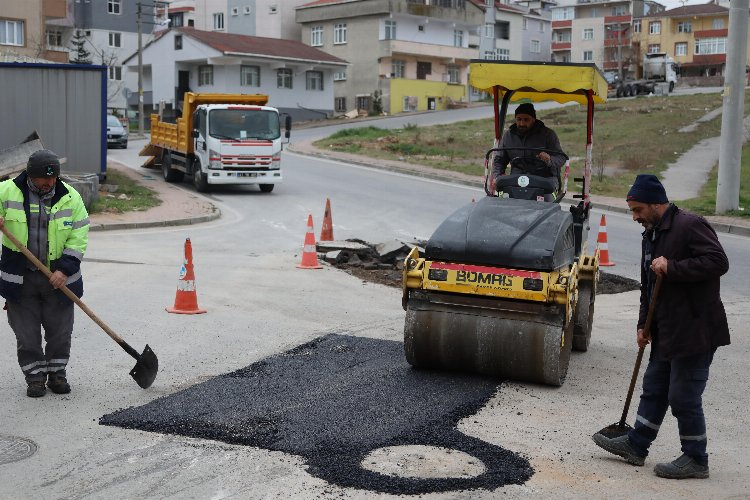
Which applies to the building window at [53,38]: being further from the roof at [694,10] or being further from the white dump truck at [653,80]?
the roof at [694,10]

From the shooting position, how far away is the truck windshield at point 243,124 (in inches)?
949

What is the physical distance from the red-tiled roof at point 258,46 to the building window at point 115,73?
11.5 meters

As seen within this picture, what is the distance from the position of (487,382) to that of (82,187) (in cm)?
1393

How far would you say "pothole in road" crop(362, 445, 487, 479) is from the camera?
548 centimetres

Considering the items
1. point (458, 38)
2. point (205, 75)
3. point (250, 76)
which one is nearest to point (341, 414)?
point (250, 76)

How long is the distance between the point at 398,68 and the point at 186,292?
2356 inches

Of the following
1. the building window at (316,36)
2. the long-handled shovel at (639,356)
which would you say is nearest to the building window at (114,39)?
the building window at (316,36)

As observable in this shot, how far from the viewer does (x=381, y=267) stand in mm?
13969

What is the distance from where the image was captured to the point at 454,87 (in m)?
71.4

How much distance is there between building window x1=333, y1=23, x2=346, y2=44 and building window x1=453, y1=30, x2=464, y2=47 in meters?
9.87

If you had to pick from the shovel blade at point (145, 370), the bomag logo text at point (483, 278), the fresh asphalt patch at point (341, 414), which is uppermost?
the bomag logo text at point (483, 278)

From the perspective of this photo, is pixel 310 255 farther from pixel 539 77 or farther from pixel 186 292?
pixel 539 77

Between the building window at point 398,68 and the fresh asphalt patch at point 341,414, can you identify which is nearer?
the fresh asphalt patch at point 341,414

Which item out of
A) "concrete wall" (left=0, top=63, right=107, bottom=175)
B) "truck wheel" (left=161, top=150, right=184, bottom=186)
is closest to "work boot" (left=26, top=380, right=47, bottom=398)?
"concrete wall" (left=0, top=63, right=107, bottom=175)
